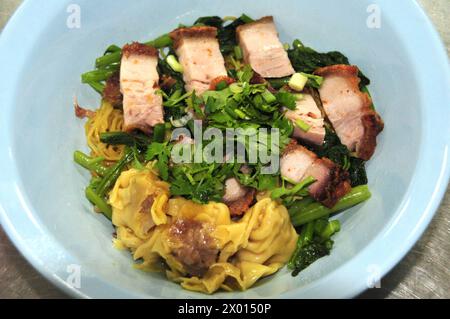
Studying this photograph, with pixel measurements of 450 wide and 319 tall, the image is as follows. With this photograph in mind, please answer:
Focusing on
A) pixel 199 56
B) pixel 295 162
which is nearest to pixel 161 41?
pixel 199 56

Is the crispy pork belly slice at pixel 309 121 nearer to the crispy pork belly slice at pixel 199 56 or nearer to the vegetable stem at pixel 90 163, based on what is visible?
the crispy pork belly slice at pixel 199 56

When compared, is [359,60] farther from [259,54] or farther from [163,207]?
[163,207]

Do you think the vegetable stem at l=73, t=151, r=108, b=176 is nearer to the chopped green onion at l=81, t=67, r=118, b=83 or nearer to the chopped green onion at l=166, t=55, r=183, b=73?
the chopped green onion at l=81, t=67, r=118, b=83

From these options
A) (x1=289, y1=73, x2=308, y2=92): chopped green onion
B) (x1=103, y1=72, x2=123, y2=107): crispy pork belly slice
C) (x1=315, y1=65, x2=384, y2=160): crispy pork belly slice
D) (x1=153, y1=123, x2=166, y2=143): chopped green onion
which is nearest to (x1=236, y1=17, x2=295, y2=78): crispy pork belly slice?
(x1=289, y1=73, x2=308, y2=92): chopped green onion

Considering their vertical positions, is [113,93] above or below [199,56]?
Result: below

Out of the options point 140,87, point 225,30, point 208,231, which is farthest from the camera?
point 225,30

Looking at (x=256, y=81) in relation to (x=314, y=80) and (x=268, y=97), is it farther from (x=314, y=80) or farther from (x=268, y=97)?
(x=314, y=80)

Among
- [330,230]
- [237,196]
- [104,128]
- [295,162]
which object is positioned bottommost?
[330,230]
